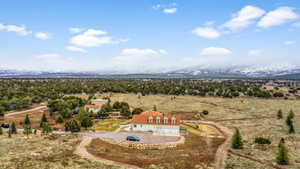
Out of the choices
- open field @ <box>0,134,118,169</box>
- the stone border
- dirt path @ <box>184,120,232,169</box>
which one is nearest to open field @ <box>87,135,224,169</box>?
dirt path @ <box>184,120,232,169</box>

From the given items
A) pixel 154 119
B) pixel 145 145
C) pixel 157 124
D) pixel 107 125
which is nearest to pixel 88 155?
pixel 145 145

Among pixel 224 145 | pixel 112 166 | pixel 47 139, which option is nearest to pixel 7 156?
pixel 47 139

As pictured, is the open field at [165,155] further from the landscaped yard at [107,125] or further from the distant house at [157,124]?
the landscaped yard at [107,125]

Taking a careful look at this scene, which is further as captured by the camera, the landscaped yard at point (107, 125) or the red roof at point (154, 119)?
the landscaped yard at point (107, 125)

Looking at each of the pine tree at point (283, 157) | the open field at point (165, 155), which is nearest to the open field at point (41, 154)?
the open field at point (165, 155)

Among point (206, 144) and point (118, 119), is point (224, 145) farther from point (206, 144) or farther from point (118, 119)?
point (118, 119)

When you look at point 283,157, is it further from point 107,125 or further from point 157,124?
point 107,125
